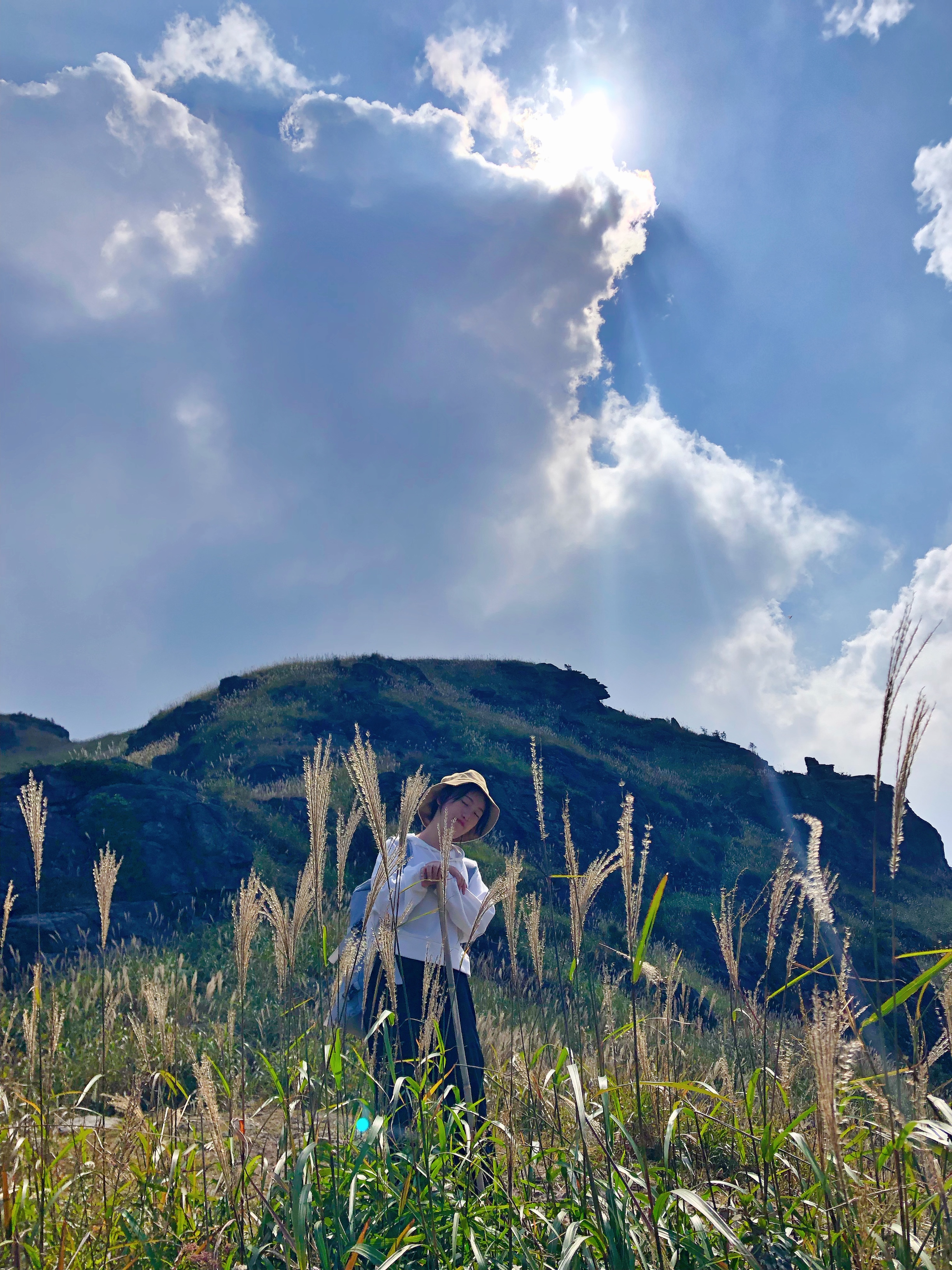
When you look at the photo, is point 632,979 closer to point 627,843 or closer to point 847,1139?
point 627,843

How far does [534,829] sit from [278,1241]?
57.9 feet

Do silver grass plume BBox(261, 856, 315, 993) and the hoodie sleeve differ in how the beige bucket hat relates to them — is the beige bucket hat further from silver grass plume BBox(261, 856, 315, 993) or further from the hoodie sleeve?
silver grass plume BBox(261, 856, 315, 993)

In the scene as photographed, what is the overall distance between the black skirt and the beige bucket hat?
2.64 feet

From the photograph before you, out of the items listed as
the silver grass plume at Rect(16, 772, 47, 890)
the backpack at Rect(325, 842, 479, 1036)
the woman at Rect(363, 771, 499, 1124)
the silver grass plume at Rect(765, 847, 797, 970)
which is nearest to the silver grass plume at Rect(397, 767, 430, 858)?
the backpack at Rect(325, 842, 479, 1036)

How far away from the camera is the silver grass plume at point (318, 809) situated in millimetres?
2105

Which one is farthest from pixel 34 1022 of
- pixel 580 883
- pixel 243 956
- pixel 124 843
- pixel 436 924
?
pixel 124 843

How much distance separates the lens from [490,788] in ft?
65.8

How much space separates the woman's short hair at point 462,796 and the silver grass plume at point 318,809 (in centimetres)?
203

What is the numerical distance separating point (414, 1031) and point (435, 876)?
1.20m

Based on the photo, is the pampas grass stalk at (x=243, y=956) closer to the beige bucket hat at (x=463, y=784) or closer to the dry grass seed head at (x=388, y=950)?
the dry grass seed head at (x=388, y=950)

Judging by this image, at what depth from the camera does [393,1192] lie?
2.15 meters

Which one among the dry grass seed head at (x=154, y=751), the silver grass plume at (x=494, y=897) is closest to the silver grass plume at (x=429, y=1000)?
the silver grass plume at (x=494, y=897)

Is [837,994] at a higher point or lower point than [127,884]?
higher

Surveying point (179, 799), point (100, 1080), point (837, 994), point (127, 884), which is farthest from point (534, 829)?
point (837, 994)
